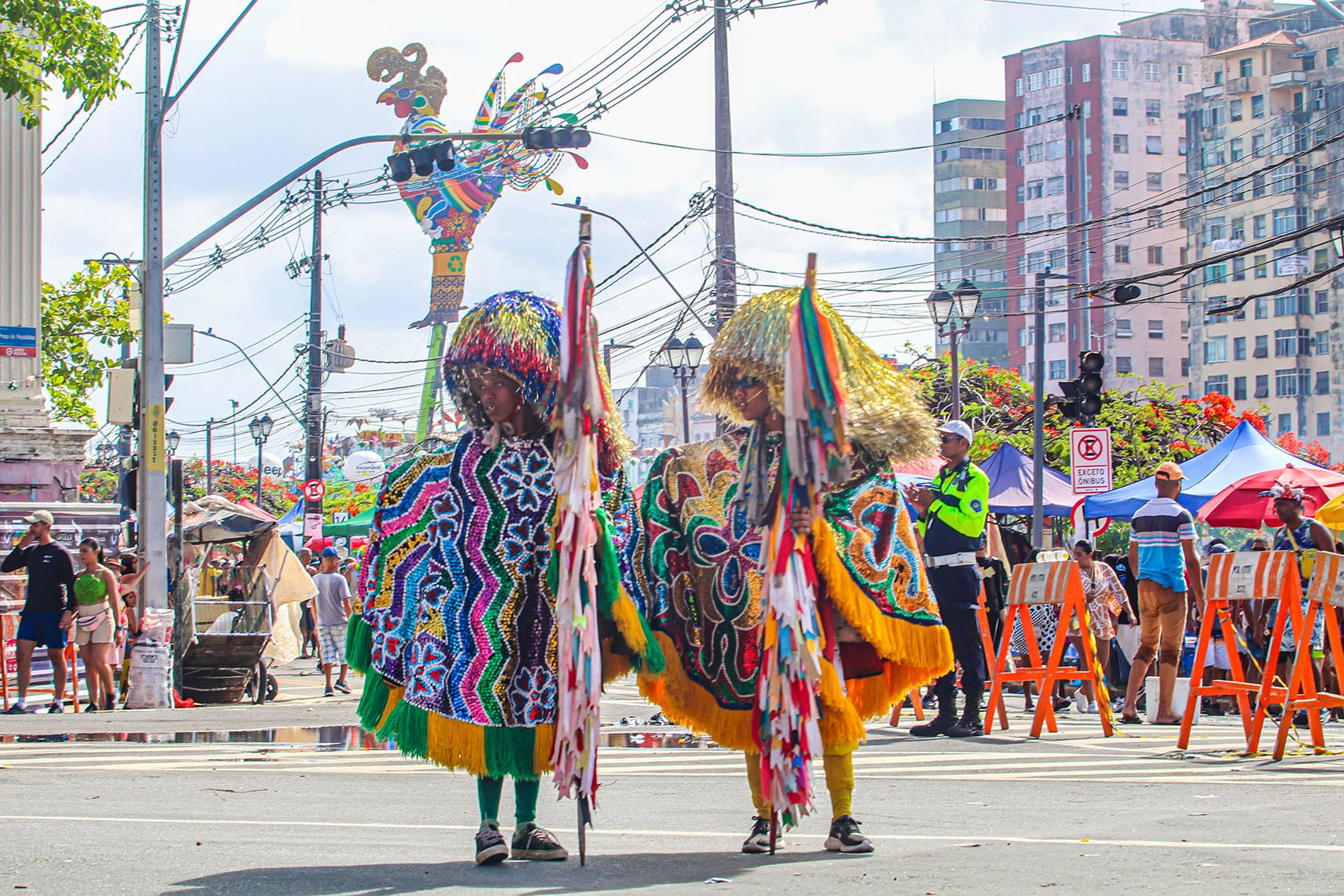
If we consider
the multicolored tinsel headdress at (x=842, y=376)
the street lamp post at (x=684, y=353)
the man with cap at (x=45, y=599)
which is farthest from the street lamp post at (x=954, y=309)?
the multicolored tinsel headdress at (x=842, y=376)

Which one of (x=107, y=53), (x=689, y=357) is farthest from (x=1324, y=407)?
(x=107, y=53)

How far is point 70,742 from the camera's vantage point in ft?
41.0

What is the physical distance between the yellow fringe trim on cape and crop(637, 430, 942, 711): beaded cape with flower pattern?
4 cm

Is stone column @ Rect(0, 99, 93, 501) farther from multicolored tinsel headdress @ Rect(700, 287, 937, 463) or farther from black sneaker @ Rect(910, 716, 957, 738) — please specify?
multicolored tinsel headdress @ Rect(700, 287, 937, 463)

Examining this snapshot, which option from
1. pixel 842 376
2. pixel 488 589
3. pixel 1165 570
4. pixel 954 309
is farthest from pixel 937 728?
pixel 954 309

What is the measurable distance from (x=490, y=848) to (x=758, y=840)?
3.04 feet

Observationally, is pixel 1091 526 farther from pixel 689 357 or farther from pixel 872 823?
pixel 872 823

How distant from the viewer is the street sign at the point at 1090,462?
60.5ft

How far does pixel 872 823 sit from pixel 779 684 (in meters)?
1.22

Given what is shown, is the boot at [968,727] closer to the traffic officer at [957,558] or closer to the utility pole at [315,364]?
the traffic officer at [957,558]

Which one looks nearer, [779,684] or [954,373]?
[779,684]

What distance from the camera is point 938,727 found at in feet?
36.8

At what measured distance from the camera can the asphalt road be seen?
207 inches

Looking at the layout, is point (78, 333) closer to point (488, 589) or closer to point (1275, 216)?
point (488, 589)
